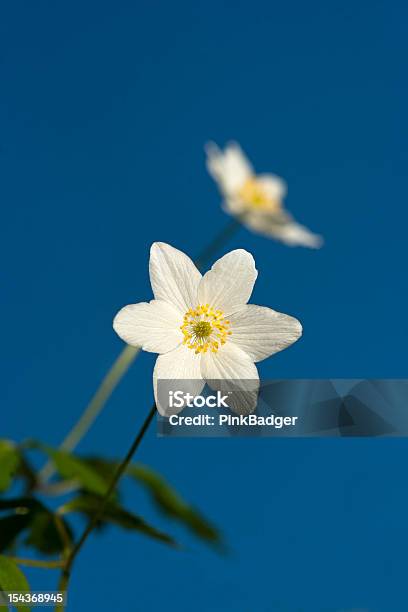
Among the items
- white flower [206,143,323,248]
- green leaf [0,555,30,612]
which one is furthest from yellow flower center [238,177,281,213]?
green leaf [0,555,30,612]

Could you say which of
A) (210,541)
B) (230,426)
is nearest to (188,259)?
(230,426)

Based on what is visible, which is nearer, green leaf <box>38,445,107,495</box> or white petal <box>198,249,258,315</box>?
white petal <box>198,249,258,315</box>

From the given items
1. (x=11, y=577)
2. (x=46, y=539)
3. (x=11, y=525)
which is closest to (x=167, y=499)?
(x=46, y=539)

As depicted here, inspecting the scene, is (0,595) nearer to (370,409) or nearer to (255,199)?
(370,409)

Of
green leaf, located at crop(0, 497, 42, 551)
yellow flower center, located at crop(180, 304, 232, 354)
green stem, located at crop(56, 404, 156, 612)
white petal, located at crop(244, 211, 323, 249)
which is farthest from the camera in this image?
white petal, located at crop(244, 211, 323, 249)

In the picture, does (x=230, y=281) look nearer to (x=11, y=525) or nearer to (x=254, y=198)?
(x=11, y=525)

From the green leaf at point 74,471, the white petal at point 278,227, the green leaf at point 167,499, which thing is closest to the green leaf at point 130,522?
the green leaf at point 74,471

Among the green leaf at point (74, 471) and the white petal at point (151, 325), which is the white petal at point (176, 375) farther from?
the green leaf at point (74, 471)

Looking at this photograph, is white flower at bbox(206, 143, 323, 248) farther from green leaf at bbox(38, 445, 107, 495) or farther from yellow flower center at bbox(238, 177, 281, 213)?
green leaf at bbox(38, 445, 107, 495)
